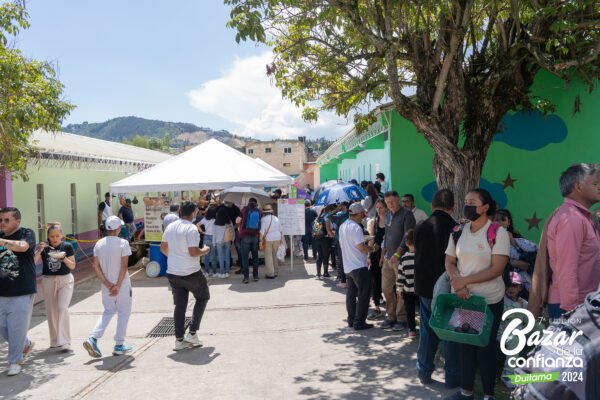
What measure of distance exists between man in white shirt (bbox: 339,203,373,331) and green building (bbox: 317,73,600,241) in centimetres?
340

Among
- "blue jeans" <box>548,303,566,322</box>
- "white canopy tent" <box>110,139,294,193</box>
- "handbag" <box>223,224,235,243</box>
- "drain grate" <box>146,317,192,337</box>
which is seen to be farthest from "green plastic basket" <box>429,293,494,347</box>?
"white canopy tent" <box>110,139,294,193</box>

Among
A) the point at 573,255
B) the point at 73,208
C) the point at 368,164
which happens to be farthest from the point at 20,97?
the point at 368,164

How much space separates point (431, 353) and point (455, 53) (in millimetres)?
4180

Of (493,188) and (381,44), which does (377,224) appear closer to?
(381,44)

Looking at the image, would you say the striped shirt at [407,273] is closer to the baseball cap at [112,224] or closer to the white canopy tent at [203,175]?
the baseball cap at [112,224]

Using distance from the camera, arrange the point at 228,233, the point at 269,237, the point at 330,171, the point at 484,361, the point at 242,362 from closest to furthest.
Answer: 1. the point at 484,361
2. the point at 242,362
3. the point at 269,237
4. the point at 228,233
5. the point at 330,171

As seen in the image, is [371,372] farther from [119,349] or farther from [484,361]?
[119,349]

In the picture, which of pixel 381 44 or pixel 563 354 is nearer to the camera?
pixel 563 354

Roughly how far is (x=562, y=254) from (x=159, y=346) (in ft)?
16.4

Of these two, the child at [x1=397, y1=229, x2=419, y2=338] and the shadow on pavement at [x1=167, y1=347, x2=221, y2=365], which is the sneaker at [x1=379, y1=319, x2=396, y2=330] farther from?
the shadow on pavement at [x1=167, y1=347, x2=221, y2=365]

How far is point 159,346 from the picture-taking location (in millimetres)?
6387

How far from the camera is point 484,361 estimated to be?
4.08 metres

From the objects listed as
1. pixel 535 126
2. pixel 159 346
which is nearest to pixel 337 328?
pixel 159 346

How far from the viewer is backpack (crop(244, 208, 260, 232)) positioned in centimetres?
1048
